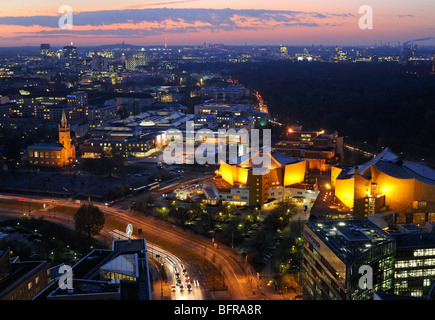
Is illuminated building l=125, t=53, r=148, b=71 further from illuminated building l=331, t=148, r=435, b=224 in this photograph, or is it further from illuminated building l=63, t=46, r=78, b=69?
illuminated building l=331, t=148, r=435, b=224

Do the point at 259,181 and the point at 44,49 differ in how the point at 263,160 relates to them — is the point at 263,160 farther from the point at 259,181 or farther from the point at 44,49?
the point at 44,49

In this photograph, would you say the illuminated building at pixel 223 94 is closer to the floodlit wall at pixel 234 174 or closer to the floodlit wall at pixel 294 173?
the floodlit wall at pixel 294 173

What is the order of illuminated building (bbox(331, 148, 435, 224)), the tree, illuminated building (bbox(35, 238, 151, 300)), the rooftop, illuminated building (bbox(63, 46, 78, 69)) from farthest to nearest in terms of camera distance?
illuminated building (bbox(63, 46, 78, 69)), illuminated building (bbox(331, 148, 435, 224)), the tree, the rooftop, illuminated building (bbox(35, 238, 151, 300))

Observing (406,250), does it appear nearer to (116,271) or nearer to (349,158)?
(116,271)

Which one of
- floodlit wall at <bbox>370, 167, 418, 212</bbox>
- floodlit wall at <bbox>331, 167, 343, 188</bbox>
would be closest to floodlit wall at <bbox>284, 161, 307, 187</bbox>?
floodlit wall at <bbox>331, 167, 343, 188</bbox>

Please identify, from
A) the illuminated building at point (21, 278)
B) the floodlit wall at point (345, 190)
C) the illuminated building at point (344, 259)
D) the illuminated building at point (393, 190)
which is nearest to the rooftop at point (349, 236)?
the illuminated building at point (344, 259)

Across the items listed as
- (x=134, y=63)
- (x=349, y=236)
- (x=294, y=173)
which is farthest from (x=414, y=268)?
(x=134, y=63)

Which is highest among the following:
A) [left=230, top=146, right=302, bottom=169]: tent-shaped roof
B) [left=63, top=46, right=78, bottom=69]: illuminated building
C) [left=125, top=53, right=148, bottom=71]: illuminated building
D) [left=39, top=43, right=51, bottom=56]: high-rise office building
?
[left=39, top=43, right=51, bottom=56]: high-rise office building
